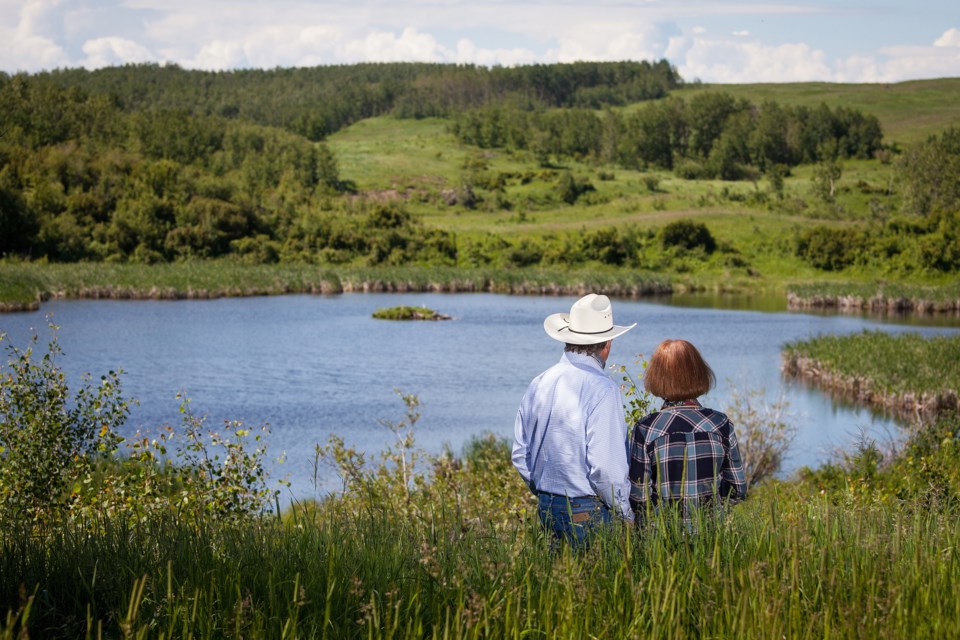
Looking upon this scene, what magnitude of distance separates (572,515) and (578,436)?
0.45 meters

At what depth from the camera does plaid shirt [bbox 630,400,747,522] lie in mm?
5969

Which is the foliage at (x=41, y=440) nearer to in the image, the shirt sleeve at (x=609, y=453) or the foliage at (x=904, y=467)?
the shirt sleeve at (x=609, y=453)

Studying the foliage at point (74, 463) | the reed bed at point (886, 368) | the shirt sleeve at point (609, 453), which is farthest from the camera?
the reed bed at point (886, 368)

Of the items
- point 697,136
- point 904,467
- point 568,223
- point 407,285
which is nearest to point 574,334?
point 904,467

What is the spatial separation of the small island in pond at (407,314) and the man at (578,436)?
137ft

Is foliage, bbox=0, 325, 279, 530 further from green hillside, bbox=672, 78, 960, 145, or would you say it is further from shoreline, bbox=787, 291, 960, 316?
green hillside, bbox=672, 78, 960, 145

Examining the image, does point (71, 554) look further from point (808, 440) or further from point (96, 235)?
point (96, 235)

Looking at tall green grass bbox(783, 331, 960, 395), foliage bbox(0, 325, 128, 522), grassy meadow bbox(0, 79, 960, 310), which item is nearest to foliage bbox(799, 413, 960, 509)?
foliage bbox(0, 325, 128, 522)

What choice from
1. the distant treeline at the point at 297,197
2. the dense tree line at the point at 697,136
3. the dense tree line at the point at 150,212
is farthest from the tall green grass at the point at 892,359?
the dense tree line at the point at 697,136

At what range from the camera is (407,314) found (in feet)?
158

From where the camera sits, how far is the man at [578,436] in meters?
5.87

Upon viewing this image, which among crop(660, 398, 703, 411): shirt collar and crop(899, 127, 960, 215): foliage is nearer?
crop(660, 398, 703, 411): shirt collar

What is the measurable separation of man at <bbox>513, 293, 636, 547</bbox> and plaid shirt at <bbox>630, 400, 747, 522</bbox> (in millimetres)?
178

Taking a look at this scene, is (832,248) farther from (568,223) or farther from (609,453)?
(609,453)
